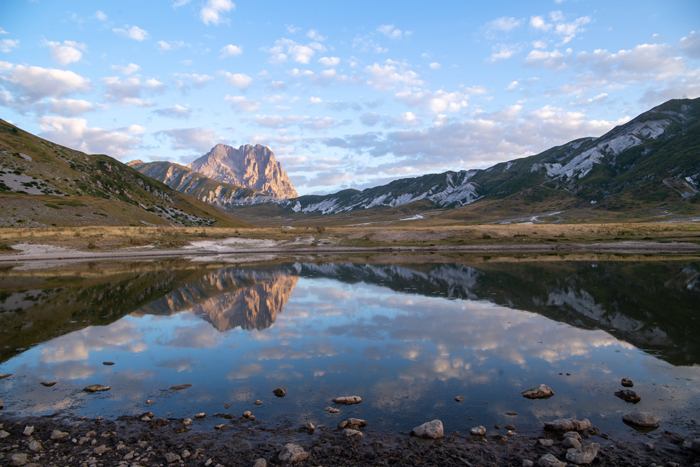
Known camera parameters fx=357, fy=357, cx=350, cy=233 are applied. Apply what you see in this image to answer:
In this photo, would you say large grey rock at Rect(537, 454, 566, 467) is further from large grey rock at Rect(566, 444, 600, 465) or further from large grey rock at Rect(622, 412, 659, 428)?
large grey rock at Rect(622, 412, 659, 428)

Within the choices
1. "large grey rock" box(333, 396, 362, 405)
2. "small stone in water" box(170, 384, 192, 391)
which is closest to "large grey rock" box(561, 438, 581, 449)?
"large grey rock" box(333, 396, 362, 405)

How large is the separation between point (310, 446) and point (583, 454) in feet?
22.1

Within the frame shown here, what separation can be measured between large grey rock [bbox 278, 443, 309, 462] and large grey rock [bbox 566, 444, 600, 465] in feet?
21.1

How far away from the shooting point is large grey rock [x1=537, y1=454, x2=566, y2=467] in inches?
328

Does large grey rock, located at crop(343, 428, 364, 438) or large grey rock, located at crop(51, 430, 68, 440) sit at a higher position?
large grey rock, located at crop(51, 430, 68, 440)

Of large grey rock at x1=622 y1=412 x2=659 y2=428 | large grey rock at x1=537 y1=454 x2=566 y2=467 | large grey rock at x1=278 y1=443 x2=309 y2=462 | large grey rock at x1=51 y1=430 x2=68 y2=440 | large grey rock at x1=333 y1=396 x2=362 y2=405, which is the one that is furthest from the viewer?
large grey rock at x1=333 y1=396 x2=362 y2=405

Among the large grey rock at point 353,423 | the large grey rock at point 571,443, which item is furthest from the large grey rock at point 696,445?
the large grey rock at point 353,423

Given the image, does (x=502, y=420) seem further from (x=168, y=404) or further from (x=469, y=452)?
(x=168, y=404)

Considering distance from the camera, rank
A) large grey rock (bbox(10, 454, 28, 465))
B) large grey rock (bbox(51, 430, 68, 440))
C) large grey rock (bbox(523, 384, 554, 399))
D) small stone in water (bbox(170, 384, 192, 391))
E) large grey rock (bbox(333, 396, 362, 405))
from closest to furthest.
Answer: large grey rock (bbox(10, 454, 28, 465)) → large grey rock (bbox(51, 430, 68, 440)) → large grey rock (bbox(333, 396, 362, 405)) → large grey rock (bbox(523, 384, 554, 399)) → small stone in water (bbox(170, 384, 192, 391))

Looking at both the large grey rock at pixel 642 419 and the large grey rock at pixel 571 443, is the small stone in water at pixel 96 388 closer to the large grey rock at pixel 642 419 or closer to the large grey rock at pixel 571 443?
the large grey rock at pixel 571 443

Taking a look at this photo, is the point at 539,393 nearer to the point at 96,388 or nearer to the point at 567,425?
the point at 567,425

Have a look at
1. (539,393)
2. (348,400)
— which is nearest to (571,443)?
(539,393)

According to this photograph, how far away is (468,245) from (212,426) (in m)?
73.9

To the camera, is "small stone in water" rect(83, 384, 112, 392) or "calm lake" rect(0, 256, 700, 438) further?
"small stone in water" rect(83, 384, 112, 392)
